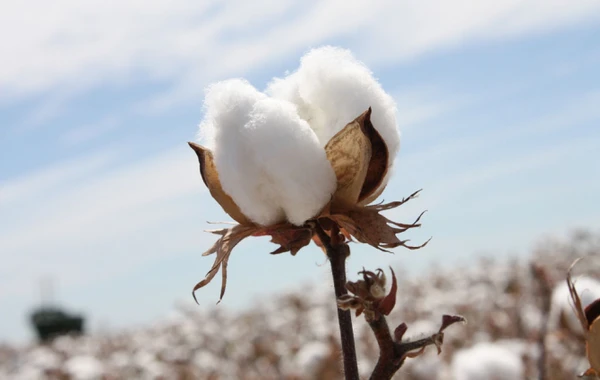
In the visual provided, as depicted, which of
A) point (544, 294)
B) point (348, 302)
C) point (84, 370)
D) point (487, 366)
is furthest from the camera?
point (84, 370)

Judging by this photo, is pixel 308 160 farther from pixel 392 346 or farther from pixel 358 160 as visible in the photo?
pixel 392 346

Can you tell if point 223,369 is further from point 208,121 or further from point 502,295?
point 208,121

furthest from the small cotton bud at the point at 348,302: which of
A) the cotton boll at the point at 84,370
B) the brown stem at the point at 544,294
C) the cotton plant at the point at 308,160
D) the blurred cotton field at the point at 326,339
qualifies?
the cotton boll at the point at 84,370

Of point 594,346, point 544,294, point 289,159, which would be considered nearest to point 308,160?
point 289,159

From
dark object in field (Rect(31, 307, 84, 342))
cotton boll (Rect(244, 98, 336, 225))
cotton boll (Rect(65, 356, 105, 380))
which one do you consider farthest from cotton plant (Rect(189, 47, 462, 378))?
dark object in field (Rect(31, 307, 84, 342))

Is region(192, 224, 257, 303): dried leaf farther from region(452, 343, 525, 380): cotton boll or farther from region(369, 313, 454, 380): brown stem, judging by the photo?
region(452, 343, 525, 380): cotton boll

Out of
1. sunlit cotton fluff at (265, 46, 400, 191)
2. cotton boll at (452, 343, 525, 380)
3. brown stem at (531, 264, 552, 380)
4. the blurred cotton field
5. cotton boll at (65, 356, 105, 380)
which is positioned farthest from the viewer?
cotton boll at (65, 356, 105, 380)
